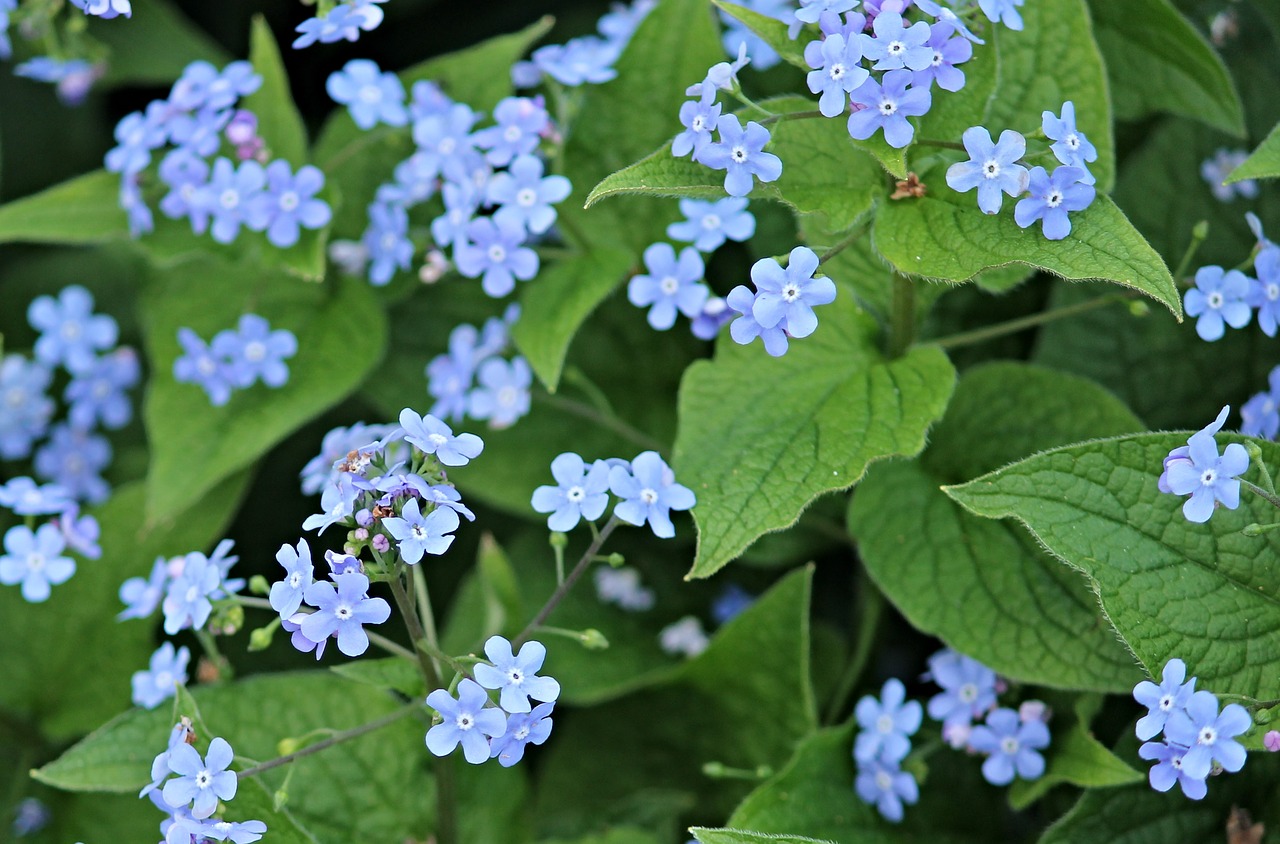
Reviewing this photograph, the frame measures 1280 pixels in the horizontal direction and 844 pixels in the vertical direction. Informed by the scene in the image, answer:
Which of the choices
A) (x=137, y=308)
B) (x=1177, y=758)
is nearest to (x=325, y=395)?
(x=137, y=308)

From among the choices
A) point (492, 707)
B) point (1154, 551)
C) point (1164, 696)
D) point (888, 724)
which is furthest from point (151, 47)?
point (1164, 696)

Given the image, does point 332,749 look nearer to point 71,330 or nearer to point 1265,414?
point 71,330

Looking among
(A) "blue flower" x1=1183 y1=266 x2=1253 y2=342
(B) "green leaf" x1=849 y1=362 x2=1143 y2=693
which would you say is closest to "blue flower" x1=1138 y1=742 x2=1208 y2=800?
(B) "green leaf" x1=849 y1=362 x2=1143 y2=693

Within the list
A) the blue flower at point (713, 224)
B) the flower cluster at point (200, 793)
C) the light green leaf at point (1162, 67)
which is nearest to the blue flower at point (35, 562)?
the flower cluster at point (200, 793)

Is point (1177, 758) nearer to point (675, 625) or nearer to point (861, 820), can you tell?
point (861, 820)

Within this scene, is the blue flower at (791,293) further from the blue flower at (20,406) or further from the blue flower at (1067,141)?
the blue flower at (20,406)
